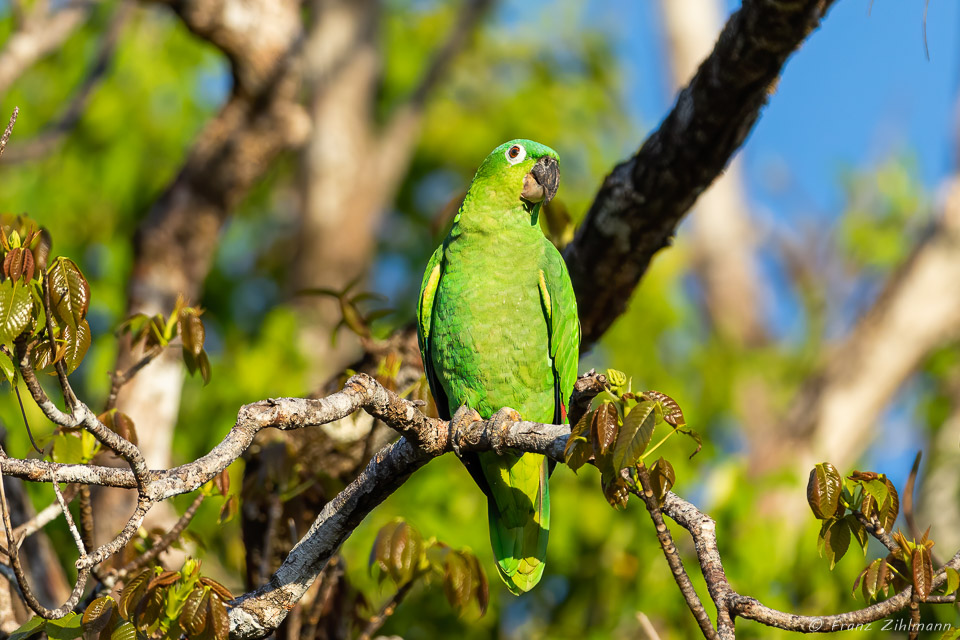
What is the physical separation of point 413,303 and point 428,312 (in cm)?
620

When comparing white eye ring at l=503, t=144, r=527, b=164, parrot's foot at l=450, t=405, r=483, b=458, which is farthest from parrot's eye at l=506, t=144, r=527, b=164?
parrot's foot at l=450, t=405, r=483, b=458

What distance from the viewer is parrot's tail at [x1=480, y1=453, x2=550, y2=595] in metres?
3.32

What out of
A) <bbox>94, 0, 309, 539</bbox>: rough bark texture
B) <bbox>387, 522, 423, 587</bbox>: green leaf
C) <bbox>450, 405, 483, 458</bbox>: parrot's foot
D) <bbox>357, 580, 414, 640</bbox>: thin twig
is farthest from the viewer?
<bbox>94, 0, 309, 539</bbox>: rough bark texture

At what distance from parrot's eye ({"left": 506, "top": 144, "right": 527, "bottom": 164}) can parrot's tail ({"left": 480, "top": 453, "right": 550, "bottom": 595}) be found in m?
1.21

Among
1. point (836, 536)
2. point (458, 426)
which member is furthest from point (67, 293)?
point (836, 536)

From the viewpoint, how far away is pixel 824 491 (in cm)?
214

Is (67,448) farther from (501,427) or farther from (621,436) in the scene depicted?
(621,436)

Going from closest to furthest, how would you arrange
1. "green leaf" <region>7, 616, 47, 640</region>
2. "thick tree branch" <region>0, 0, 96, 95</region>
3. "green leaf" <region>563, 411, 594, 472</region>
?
"green leaf" <region>563, 411, 594, 472</region> → "green leaf" <region>7, 616, 47, 640</region> → "thick tree branch" <region>0, 0, 96, 95</region>

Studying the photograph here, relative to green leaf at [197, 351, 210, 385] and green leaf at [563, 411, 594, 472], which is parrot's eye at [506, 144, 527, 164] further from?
green leaf at [563, 411, 594, 472]

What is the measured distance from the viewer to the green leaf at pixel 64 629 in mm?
2170

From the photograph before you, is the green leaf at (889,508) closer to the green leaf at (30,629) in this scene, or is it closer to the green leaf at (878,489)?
the green leaf at (878,489)

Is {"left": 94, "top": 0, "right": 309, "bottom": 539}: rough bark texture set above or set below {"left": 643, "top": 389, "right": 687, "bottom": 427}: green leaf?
above

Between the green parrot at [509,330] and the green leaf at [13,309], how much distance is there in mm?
1633

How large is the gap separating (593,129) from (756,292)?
422cm
